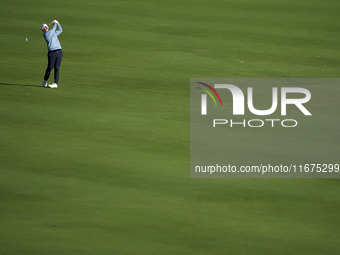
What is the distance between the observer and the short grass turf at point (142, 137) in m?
8.25

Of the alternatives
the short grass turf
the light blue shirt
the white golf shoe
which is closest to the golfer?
the light blue shirt

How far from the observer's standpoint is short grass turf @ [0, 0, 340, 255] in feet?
27.1

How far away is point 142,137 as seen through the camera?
11906 millimetres

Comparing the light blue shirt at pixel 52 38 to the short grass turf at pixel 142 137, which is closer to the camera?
the short grass turf at pixel 142 137

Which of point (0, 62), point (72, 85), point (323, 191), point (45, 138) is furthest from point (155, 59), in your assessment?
point (323, 191)

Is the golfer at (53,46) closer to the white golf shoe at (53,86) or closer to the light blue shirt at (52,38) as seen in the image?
the light blue shirt at (52,38)

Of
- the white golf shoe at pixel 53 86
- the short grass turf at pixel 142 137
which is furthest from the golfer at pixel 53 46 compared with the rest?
the short grass turf at pixel 142 137

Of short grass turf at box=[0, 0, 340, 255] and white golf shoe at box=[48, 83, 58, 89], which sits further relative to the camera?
white golf shoe at box=[48, 83, 58, 89]

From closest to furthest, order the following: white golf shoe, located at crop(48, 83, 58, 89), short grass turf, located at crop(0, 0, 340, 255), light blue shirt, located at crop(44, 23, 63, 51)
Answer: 1. short grass turf, located at crop(0, 0, 340, 255)
2. light blue shirt, located at crop(44, 23, 63, 51)
3. white golf shoe, located at crop(48, 83, 58, 89)

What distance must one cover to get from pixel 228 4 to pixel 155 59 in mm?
7292

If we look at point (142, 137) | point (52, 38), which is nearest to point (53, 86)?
point (52, 38)

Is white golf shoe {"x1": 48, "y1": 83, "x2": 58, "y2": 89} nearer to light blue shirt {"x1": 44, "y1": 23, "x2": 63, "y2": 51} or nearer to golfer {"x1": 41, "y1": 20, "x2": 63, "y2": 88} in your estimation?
golfer {"x1": 41, "y1": 20, "x2": 63, "y2": 88}

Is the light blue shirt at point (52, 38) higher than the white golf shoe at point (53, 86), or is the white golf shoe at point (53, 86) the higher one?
the light blue shirt at point (52, 38)

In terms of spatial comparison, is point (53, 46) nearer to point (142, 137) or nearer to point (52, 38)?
point (52, 38)
